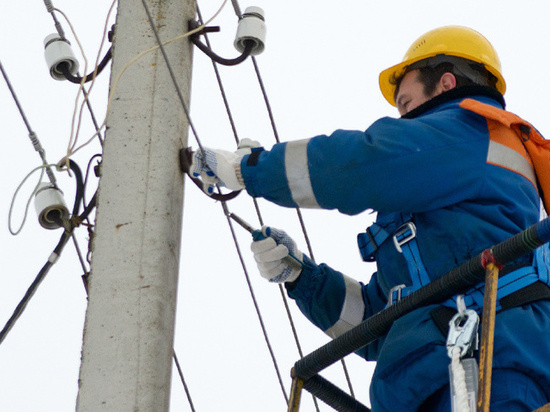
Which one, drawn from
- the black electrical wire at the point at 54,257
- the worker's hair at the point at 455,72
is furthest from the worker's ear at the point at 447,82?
the black electrical wire at the point at 54,257

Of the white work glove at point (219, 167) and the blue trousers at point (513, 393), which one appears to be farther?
the white work glove at point (219, 167)

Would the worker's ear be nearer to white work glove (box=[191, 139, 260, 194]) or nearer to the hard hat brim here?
the hard hat brim

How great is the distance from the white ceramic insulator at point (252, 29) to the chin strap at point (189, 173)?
0.59 meters

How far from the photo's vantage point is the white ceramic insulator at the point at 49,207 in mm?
4305

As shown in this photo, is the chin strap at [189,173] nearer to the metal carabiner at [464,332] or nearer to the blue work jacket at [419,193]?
the blue work jacket at [419,193]

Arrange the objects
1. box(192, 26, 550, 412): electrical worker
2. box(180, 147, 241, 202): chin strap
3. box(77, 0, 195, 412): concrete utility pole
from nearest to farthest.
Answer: box(192, 26, 550, 412): electrical worker < box(77, 0, 195, 412): concrete utility pole < box(180, 147, 241, 202): chin strap

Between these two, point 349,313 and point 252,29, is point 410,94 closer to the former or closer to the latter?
point 252,29

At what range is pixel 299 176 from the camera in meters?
3.82

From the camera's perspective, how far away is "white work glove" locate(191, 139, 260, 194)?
3.99 metres

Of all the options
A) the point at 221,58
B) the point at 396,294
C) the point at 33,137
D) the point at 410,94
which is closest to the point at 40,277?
the point at 33,137

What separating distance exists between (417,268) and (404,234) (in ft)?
0.49

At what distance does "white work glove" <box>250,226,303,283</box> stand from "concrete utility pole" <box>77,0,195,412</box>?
0.47m

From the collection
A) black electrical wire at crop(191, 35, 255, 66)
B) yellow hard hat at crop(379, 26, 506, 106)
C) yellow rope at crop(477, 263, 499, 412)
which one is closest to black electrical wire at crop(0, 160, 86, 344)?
black electrical wire at crop(191, 35, 255, 66)

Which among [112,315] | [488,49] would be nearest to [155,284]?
[112,315]
